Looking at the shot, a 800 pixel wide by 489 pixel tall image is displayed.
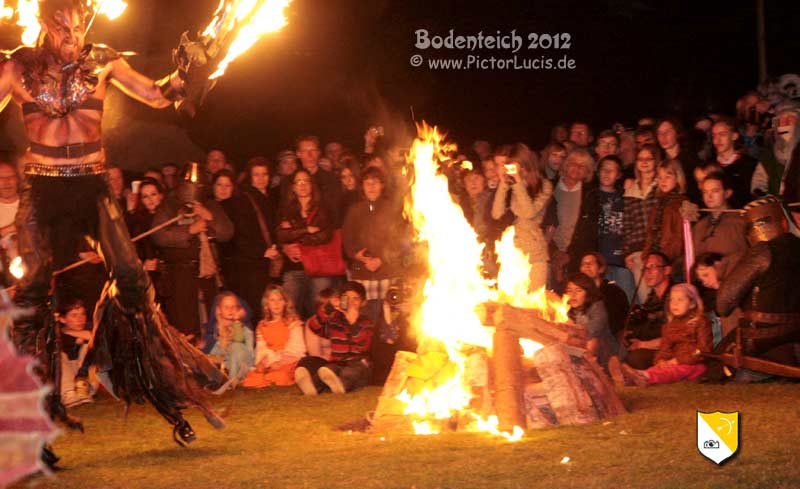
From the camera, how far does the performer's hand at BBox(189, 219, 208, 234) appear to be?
1048 centimetres

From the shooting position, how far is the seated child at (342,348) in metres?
9.52

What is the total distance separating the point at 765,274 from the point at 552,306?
1.73 metres

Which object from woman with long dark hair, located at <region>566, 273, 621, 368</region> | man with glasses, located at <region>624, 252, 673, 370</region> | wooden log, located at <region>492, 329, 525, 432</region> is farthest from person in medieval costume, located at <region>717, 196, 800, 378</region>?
wooden log, located at <region>492, 329, 525, 432</region>

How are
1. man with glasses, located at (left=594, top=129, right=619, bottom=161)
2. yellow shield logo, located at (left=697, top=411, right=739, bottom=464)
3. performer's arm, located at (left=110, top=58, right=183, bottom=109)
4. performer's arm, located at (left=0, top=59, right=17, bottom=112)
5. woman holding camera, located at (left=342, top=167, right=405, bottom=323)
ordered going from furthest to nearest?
man with glasses, located at (left=594, top=129, right=619, bottom=161), woman holding camera, located at (left=342, top=167, right=405, bottom=323), performer's arm, located at (left=110, top=58, right=183, bottom=109), performer's arm, located at (left=0, top=59, right=17, bottom=112), yellow shield logo, located at (left=697, top=411, right=739, bottom=464)

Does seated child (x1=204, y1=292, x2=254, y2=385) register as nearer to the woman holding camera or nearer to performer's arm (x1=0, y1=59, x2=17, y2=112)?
the woman holding camera

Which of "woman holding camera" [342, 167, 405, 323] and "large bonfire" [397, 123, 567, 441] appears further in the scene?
"woman holding camera" [342, 167, 405, 323]

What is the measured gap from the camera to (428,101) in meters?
16.7

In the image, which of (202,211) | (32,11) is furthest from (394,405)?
(202,211)

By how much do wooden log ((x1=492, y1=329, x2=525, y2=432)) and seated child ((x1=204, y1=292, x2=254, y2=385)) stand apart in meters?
3.06

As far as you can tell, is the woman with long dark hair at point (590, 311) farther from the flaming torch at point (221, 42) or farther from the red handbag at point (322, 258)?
the flaming torch at point (221, 42)

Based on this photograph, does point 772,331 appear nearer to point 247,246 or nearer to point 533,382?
point 533,382

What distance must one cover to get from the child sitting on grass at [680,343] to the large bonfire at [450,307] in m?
1.04

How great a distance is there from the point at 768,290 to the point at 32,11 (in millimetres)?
5610

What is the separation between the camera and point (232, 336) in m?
10.2
